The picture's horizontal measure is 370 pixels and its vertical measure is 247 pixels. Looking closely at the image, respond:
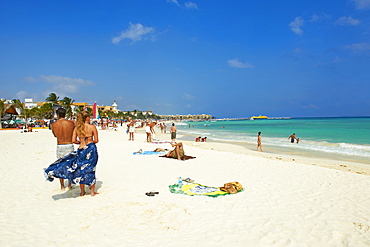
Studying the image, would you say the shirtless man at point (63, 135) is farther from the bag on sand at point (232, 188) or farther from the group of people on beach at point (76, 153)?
the bag on sand at point (232, 188)

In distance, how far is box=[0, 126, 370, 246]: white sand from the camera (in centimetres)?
302

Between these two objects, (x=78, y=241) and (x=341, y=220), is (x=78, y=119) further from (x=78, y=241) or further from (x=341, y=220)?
(x=341, y=220)

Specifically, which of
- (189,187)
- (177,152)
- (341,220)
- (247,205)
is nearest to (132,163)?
(177,152)

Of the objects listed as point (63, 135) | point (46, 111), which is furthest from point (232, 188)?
point (46, 111)

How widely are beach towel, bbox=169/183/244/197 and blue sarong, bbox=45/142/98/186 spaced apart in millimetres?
1687

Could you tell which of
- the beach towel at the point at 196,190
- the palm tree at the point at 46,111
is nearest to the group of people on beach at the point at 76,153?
the beach towel at the point at 196,190

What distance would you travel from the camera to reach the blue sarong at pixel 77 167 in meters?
4.13

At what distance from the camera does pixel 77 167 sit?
4.23 m

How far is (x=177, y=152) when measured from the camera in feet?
28.5

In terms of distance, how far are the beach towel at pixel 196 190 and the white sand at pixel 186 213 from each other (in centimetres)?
19

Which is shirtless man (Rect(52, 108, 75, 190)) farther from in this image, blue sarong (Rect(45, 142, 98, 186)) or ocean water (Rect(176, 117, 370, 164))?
ocean water (Rect(176, 117, 370, 164))

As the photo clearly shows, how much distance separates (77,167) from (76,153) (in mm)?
252

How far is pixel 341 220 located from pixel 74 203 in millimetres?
4409

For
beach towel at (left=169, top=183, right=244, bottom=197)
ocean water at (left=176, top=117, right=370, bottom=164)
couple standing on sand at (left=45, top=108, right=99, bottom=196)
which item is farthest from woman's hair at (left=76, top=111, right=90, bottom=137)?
ocean water at (left=176, top=117, right=370, bottom=164)
